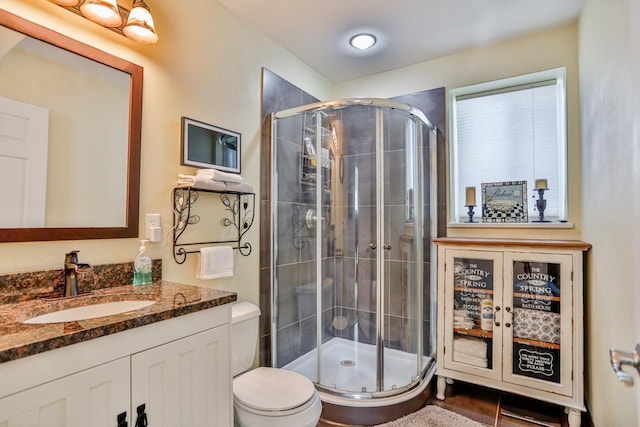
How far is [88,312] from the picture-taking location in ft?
4.02

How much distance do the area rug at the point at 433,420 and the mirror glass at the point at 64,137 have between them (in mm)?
1822

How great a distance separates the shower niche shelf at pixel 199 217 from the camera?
1.76m

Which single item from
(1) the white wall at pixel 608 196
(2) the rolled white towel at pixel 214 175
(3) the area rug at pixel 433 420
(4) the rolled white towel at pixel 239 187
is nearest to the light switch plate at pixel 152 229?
(2) the rolled white towel at pixel 214 175

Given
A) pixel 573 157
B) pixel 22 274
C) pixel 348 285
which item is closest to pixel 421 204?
pixel 348 285

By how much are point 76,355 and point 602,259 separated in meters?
2.20

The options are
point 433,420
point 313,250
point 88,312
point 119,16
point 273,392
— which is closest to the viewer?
point 88,312

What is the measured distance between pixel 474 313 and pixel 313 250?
Answer: 117 centimetres

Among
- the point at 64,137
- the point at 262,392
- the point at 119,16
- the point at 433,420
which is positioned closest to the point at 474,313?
the point at 433,420

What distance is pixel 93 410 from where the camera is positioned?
0.92 metres

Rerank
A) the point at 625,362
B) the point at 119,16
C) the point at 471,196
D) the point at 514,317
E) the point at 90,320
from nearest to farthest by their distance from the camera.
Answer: the point at 625,362 → the point at 90,320 → the point at 119,16 → the point at 514,317 → the point at 471,196

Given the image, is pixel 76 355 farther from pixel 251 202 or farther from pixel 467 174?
pixel 467 174

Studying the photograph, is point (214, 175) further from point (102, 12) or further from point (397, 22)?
point (397, 22)

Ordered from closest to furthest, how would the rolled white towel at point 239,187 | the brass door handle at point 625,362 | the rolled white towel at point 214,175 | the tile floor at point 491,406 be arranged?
the brass door handle at point 625,362 → the rolled white towel at point 214,175 → the rolled white towel at point 239,187 → the tile floor at point 491,406

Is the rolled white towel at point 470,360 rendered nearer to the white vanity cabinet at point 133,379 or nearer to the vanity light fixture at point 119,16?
the white vanity cabinet at point 133,379
